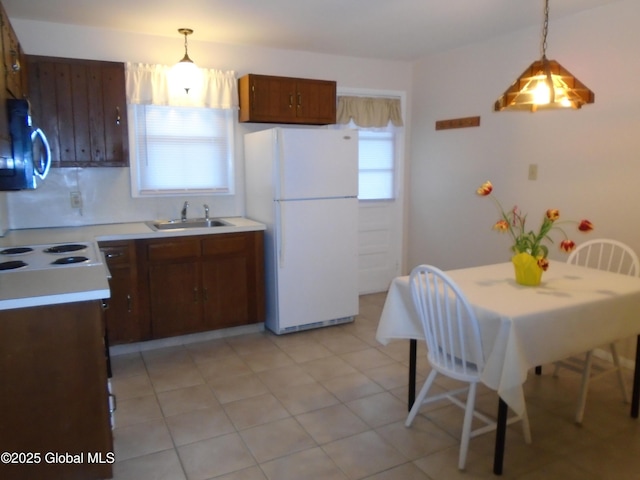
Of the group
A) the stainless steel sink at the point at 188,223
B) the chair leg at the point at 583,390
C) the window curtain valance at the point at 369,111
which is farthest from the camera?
the window curtain valance at the point at 369,111

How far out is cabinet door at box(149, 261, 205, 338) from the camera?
3.53 m

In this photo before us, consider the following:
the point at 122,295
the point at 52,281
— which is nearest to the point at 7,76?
the point at 52,281

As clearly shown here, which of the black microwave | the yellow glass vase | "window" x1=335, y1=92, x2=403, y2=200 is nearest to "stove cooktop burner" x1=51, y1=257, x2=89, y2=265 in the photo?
the black microwave

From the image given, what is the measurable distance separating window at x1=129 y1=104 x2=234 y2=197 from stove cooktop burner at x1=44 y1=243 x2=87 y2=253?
1038 mm

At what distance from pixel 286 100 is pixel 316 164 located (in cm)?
69

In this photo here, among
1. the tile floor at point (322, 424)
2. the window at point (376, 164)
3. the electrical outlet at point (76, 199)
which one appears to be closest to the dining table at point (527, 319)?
the tile floor at point (322, 424)

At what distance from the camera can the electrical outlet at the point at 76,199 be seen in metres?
3.70

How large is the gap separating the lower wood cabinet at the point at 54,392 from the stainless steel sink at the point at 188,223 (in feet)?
6.40

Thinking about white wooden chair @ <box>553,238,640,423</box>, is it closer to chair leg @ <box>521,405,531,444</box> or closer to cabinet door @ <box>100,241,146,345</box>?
chair leg @ <box>521,405,531,444</box>

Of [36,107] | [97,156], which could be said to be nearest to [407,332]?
[97,156]

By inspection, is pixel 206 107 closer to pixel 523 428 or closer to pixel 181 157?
pixel 181 157

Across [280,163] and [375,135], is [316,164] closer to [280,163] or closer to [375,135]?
[280,163]

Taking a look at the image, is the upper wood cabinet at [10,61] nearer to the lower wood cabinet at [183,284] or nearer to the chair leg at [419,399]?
the lower wood cabinet at [183,284]

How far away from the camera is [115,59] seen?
12.1 feet
